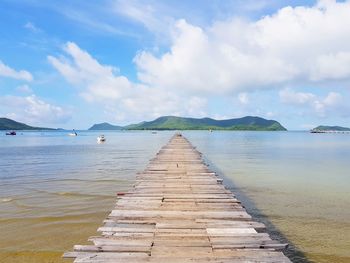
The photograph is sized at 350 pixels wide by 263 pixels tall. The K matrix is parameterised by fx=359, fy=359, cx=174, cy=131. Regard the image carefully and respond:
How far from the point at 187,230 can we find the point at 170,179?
7.52 metres

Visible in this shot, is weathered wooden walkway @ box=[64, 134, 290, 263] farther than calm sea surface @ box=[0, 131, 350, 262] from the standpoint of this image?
No

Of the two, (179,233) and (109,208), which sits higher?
(179,233)

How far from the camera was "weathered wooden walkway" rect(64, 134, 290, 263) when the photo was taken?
20.1 feet

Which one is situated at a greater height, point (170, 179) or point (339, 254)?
point (170, 179)

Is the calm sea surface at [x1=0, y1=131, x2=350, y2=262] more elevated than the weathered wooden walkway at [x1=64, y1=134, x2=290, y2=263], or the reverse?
the weathered wooden walkway at [x1=64, y1=134, x2=290, y2=263]

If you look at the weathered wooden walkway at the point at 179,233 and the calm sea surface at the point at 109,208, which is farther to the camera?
the calm sea surface at the point at 109,208

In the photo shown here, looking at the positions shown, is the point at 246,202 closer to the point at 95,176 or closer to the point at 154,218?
the point at 154,218

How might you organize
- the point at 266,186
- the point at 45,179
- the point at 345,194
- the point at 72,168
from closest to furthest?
1. the point at 345,194
2. the point at 266,186
3. the point at 45,179
4. the point at 72,168

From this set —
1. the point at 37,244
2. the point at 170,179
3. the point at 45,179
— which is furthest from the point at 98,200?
the point at 45,179

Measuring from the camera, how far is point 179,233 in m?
7.37

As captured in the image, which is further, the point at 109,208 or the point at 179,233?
the point at 109,208

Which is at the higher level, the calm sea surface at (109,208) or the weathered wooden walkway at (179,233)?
the weathered wooden walkway at (179,233)

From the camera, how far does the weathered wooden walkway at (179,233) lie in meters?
6.14

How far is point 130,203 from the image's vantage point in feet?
33.0
